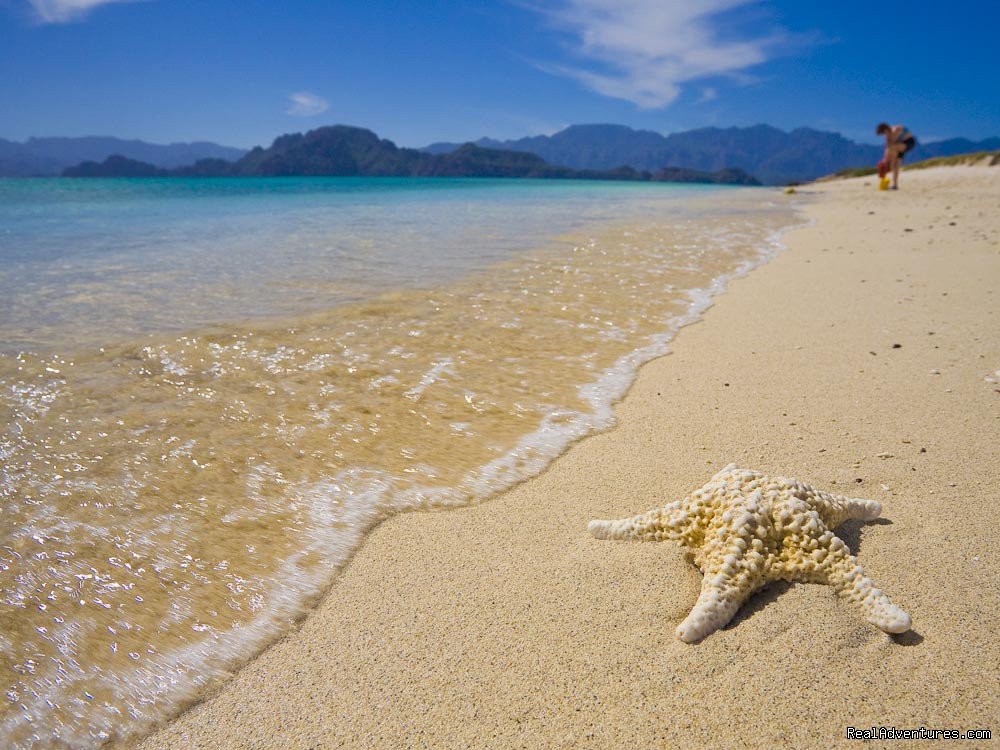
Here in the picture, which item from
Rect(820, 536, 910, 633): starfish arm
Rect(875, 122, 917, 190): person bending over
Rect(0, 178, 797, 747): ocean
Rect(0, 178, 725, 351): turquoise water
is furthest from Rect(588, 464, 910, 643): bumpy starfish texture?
Rect(875, 122, 917, 190): person bending over

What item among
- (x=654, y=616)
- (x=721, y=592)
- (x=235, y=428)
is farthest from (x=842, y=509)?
(x=235, y=428)

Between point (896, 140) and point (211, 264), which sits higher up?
point (896, 140)

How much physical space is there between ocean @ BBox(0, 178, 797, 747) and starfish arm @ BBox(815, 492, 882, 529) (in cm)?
174

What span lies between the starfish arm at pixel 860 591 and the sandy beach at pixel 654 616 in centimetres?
6

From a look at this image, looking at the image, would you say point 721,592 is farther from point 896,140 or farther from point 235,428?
point 896,140

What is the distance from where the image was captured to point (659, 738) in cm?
186

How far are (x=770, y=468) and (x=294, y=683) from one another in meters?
2.85

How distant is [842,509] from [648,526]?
910mm

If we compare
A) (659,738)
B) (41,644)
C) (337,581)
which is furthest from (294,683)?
(659,738)

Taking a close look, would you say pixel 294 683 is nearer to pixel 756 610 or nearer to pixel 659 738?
pixel 659 738

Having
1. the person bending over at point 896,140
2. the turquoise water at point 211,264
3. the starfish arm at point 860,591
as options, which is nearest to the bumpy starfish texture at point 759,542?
the starfish arm at point 860,591

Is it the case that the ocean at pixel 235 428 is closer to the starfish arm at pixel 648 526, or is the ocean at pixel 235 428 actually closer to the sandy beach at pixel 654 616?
the sandy beach at pixel 654 616

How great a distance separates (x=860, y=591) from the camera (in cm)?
221

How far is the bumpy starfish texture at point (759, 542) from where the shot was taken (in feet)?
7.20
